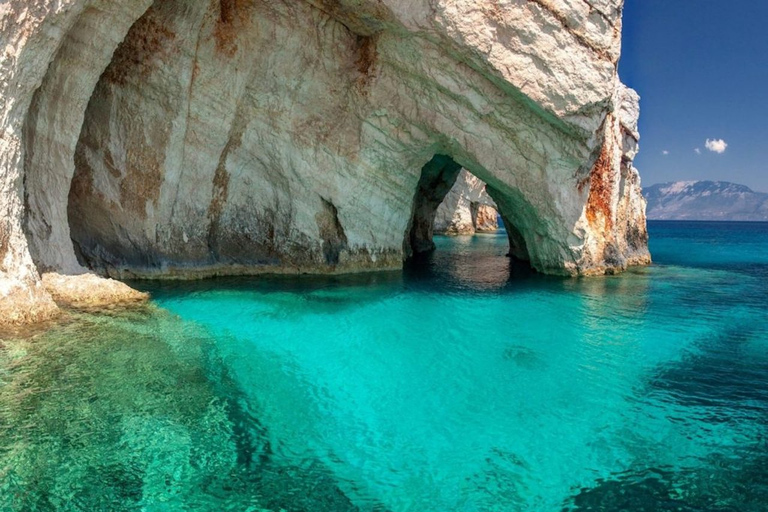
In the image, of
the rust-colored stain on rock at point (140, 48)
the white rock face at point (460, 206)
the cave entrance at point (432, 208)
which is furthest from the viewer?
the white rock face at point (460, 206)

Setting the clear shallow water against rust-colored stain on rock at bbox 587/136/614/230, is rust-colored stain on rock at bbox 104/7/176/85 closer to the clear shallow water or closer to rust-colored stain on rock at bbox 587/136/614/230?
the clear shallow water

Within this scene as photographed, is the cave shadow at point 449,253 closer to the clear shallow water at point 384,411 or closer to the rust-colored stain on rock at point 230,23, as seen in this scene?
the clear shallow water at point 384,411

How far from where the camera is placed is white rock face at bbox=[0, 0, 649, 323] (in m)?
14.4

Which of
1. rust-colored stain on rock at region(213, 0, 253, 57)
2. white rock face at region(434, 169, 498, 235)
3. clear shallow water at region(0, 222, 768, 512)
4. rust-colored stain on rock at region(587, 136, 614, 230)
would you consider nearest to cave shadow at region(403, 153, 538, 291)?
rust-colored stain on rock at region(587, 136, 614, 230)

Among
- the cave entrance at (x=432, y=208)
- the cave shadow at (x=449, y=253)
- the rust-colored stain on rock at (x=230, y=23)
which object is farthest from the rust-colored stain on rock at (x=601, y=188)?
the rust-colored stain on rock at (x=230, y=23)

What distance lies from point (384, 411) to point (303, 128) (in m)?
12.1

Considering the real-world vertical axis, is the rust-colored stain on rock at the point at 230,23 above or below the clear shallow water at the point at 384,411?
above

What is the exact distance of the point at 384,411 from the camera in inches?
296

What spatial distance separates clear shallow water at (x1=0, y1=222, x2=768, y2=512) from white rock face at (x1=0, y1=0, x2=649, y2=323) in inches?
187

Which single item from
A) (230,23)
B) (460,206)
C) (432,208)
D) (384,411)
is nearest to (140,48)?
(230,23)

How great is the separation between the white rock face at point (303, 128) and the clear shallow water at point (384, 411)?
475 cm

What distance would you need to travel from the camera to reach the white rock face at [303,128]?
1442cm

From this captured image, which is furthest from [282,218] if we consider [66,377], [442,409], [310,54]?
[442,409]

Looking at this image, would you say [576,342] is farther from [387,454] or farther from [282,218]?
[282,218]
